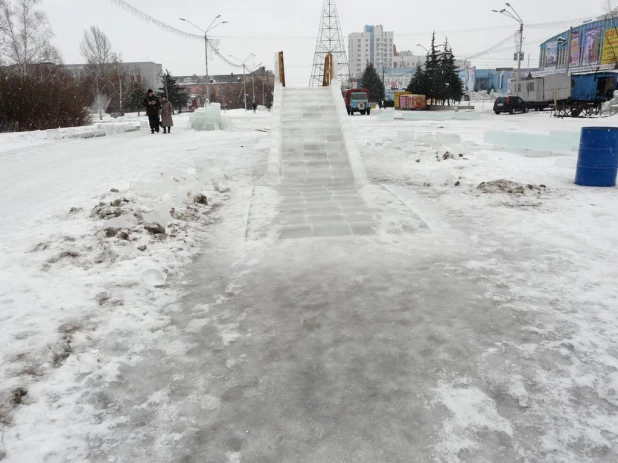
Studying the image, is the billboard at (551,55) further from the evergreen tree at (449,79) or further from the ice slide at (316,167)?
the ice slide at (316,167)

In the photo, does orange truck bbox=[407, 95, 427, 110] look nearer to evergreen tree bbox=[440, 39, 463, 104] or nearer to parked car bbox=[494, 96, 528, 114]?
evergreen tree bbox=[440, 39, 463, 104]

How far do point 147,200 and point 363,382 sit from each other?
5.40m

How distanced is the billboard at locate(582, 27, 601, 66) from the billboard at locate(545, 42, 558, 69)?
768cm

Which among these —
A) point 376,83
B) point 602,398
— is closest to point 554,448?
point 602,398

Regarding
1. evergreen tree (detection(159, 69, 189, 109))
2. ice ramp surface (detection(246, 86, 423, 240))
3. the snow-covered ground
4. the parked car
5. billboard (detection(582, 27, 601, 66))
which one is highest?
billboard (detection(582, 27, 601, 66))

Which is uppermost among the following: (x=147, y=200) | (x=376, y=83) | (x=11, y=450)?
(x=376, y=83)

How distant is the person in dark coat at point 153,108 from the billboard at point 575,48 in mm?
51345

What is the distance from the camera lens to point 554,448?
2.32 meters

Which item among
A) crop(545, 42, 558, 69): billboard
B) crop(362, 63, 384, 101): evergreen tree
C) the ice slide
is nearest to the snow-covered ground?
the ice slide

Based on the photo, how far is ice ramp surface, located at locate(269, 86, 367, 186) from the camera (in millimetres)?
9516

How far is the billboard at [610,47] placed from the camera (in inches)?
1749

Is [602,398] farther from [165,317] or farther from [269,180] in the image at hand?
[269,180]

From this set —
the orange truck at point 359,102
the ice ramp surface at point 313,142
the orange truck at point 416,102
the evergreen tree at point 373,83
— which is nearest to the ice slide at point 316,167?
the ice ramp surface at point 313,142

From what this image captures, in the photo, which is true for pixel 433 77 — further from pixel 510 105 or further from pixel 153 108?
pixel 153 108
